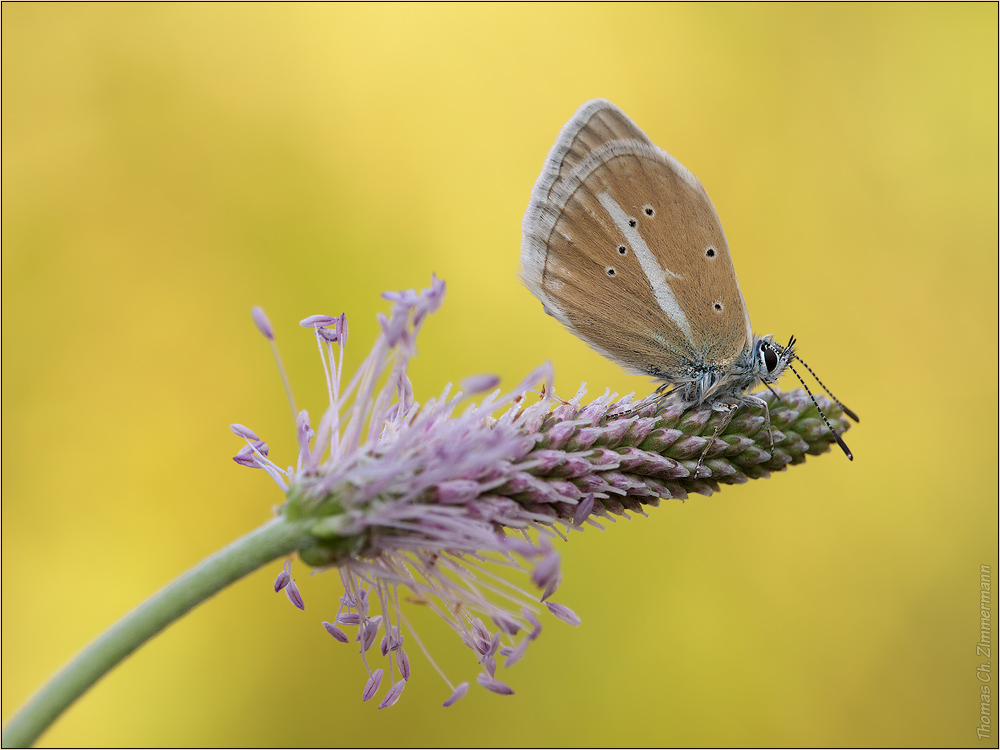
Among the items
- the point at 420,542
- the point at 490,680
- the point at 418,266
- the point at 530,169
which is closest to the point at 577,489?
the point at 420,542

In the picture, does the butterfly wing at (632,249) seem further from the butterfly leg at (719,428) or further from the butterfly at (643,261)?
the butterfly leg at (719,428)

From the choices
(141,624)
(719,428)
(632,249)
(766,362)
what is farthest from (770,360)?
(141,624)

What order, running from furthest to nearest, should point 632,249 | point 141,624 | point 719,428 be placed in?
point 632,249, point 719,428, point 141,624

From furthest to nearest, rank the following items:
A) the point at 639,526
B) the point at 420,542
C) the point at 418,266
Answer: the point at 418,266 → the point at 639,526 → the point at 420,542

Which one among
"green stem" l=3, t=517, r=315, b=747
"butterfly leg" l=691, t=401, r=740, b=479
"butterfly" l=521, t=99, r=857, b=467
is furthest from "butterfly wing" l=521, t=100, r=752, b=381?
"green stem" l=3, t=517, r=315, b=747

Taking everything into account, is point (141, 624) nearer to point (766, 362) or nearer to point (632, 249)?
point (632, 249)

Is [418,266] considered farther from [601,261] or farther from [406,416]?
[406,416]

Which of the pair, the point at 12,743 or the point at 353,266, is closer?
the point at 12,743

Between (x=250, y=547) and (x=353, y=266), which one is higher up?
(x=353, y=266)
